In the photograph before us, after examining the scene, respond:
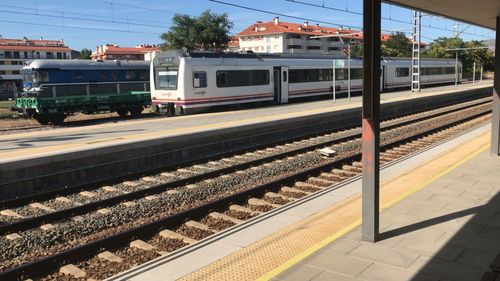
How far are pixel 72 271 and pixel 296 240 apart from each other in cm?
260

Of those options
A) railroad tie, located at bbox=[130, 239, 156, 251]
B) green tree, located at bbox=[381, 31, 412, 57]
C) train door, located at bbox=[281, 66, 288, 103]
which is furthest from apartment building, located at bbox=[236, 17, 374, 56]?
railroad tie, located at bbox=[130, 239, 156, 251]

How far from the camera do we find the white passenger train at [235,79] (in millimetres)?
22562

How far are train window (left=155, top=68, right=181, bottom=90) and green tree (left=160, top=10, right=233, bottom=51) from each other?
48790 mm

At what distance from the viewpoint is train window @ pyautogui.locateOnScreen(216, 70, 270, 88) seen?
78.5ft

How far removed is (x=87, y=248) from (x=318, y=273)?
9.73 ft

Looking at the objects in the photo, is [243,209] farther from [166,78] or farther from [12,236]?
[166,78]

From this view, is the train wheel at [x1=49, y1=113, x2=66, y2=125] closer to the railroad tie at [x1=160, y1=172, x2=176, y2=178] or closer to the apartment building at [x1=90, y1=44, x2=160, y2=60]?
the railroad tie at [x1=160, y1=172, x2=176, y2=178]

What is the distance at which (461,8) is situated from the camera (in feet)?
26.1

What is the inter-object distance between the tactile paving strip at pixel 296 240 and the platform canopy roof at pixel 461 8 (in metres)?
2.93

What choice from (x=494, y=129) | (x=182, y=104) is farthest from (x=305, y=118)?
(x=494, y=129)

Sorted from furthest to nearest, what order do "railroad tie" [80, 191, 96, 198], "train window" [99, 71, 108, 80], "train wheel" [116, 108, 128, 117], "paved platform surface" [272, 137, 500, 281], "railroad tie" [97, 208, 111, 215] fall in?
1. "train wheel" [116, 108, 128, 117]
2. "train window" [99, 71, 108, 80]
3. "railroad tie" [80, 191, 96, 198]
4. "railroad tie" [97, 208, 111, 215]
5. "paved platform surface" [272, 137, 500, 281]

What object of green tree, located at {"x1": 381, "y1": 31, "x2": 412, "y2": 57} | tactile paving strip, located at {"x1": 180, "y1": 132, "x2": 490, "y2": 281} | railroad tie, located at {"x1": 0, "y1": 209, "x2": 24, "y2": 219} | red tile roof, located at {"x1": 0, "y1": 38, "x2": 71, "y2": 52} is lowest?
A: railroad tie, located at {"x1": 0, "y1": 209, "x2": 24, "y2": 219}

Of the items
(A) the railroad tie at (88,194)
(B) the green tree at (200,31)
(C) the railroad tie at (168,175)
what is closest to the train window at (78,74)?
(C) the railroad tie at (168,175)

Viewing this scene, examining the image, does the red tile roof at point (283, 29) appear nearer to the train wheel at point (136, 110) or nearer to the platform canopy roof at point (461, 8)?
the train wheel at point (136, 110)
